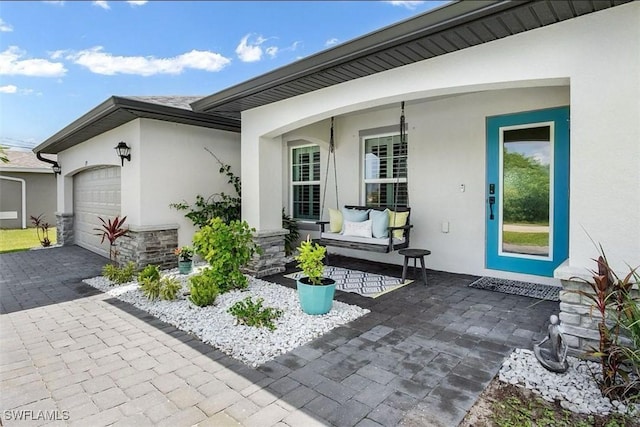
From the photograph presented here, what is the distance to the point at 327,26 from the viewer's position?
4473mm

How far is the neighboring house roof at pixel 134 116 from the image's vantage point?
563 centimetres

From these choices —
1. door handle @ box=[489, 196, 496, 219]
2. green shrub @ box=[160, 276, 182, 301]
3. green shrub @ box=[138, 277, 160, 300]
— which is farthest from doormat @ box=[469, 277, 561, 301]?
green shrub @ box=[138, 277, 160, 300]

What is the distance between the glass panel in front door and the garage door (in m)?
7.61

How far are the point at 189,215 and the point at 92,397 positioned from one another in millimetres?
4711

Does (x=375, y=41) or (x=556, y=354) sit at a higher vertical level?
(x=375, y=41)

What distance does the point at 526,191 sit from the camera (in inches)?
202

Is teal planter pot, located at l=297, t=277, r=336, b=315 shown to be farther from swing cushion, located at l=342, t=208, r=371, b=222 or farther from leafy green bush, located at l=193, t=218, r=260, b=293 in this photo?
swing cushion, located at l=342, t=208, r=371, b=222

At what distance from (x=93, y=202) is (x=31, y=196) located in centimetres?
819

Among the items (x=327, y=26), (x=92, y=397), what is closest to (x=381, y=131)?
(x=327, y=26)

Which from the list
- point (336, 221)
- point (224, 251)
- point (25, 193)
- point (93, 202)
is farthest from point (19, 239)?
point (336, 221)

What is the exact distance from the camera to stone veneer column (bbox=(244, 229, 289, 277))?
5.80 metres

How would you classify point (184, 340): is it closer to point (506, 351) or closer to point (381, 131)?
point (506, 351)

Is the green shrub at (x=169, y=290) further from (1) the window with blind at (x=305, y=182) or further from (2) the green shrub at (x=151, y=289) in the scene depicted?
(1) the window with blind at (x=305, y=182)

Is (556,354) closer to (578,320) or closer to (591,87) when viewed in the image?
(578,320)
